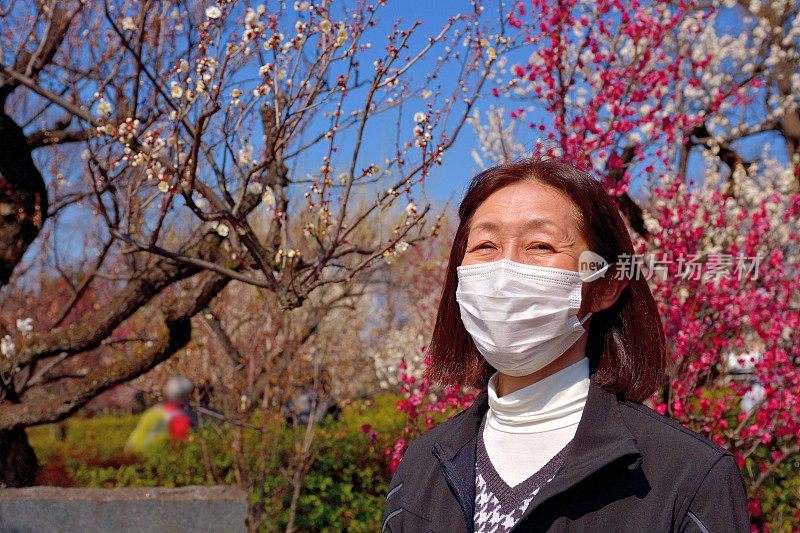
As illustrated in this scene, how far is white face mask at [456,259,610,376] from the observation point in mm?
1622

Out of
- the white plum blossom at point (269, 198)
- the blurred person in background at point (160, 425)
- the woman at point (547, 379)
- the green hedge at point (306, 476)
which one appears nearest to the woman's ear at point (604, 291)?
the woman at point (547, 379)

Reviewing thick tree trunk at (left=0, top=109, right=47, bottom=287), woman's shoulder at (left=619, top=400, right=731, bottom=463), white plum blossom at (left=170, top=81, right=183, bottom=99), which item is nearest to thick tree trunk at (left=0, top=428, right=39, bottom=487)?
thick tree trunk at (left=0, top=109, right=47, bottom=287)

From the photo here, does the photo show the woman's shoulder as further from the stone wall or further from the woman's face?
the stone wall

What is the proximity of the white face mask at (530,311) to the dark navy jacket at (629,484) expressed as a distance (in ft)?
0.43

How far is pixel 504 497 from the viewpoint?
60.9 inches

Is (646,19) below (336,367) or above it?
above

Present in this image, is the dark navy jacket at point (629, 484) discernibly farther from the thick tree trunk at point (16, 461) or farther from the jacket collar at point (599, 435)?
the thick tree trunk at point (16, 461)

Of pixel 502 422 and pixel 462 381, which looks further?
pixel 462 381

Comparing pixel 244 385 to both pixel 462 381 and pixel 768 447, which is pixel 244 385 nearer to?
pixel 768 447

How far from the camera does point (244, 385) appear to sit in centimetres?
612

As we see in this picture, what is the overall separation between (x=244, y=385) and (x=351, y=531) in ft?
4.93

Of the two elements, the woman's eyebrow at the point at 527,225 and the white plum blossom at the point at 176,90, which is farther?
the white plum blossom at the point at 176,90

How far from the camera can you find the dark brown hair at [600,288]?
64.5 inches

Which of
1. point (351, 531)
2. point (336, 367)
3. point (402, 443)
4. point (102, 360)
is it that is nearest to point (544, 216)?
point (402, 443)
